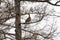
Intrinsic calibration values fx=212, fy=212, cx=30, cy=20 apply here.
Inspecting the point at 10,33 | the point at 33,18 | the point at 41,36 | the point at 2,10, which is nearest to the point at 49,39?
the point at 41,36

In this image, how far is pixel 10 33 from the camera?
150 inches

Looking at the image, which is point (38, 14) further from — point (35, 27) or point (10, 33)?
point (10, 33)

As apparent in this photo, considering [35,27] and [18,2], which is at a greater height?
[18,2]

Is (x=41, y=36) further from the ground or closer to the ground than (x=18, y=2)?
closer to the ground

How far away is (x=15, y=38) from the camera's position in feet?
12.3

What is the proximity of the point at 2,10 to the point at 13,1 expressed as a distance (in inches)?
9.9

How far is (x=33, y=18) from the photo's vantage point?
3.83 metres

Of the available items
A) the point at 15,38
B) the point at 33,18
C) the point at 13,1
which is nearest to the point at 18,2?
the point at 13,1

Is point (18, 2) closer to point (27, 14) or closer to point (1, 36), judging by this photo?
point (27, 14)

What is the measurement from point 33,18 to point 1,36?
25.7 inches

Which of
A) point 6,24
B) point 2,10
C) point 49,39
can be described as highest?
point 2,10

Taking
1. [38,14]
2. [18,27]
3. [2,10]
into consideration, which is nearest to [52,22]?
[38,14]

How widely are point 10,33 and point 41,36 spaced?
0.56 meters

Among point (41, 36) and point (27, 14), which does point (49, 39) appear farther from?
point (27, 14)
